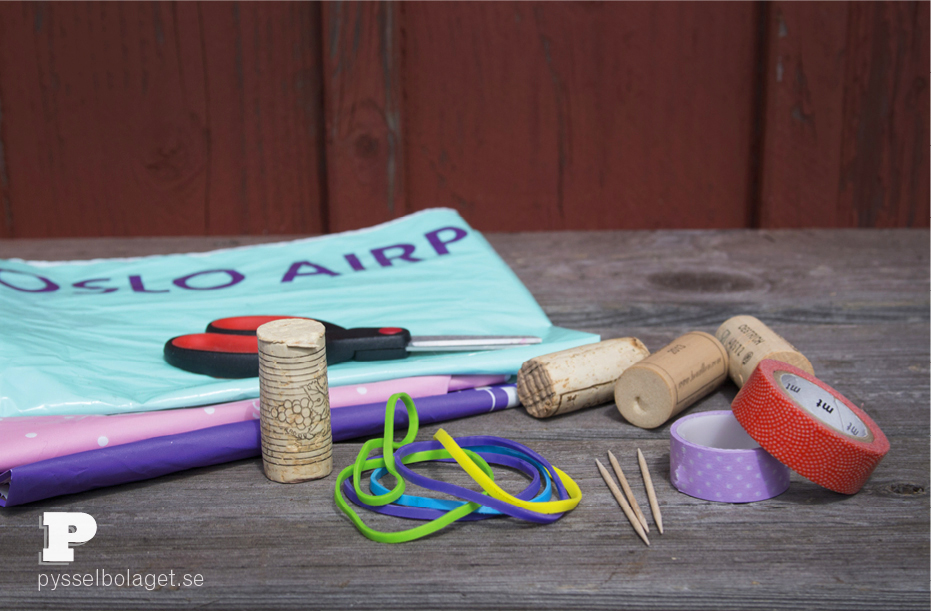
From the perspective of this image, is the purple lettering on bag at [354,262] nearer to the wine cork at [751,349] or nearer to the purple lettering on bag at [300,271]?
the purple lettering on bag at [300,271]

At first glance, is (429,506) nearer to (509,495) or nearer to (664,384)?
(509,495)

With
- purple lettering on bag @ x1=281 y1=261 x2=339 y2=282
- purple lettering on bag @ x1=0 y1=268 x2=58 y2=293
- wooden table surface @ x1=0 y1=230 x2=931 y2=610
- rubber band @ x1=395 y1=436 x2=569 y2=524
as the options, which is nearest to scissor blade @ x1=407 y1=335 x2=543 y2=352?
wooden table surface @ x1=0 y1=230 x2=931 y2=610

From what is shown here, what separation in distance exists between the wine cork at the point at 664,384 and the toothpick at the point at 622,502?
0.29 ft

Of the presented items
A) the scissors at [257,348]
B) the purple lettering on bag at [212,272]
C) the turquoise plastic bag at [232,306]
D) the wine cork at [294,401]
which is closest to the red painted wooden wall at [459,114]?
the turquoise plastic bag at [232,306]

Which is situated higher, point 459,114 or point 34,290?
point 459,114

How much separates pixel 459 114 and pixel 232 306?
1010 mm

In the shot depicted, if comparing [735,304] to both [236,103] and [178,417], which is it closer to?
[178,417]

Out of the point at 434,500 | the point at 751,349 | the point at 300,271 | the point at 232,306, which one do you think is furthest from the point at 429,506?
the point at 300,271

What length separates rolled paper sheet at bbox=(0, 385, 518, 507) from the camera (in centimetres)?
60

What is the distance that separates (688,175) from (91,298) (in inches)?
56.5

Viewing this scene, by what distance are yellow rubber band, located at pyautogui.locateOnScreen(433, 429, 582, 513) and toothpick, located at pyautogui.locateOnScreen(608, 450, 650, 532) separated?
37 millimetres

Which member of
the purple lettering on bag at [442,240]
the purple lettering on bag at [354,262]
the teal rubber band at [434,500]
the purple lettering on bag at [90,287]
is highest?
the purple lettering on bag at [442,240]

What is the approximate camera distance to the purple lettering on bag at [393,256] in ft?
3.99

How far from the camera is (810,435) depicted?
A: 1.89 feet
